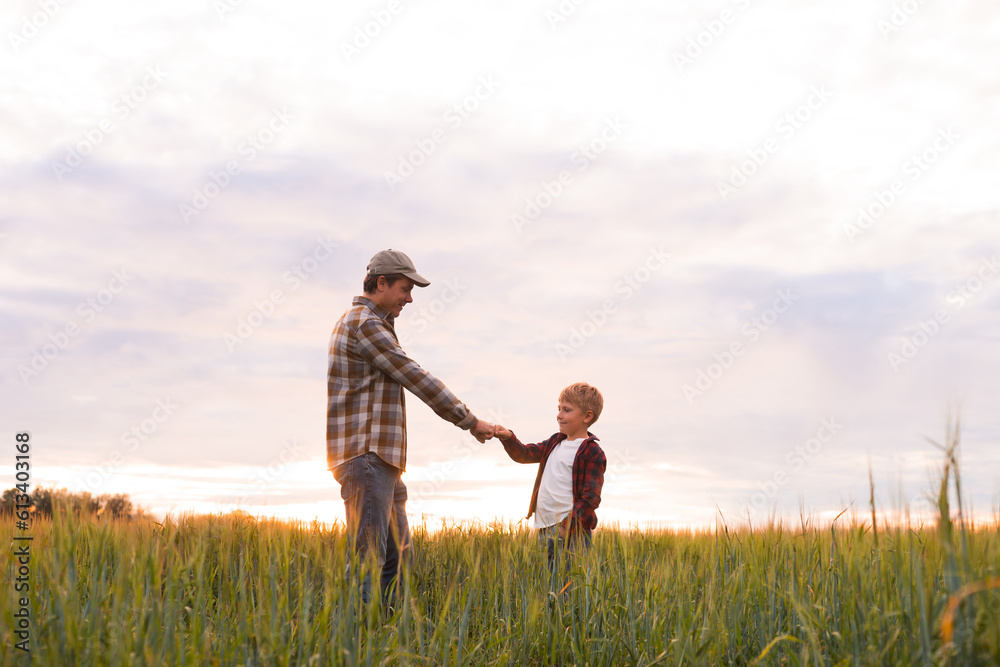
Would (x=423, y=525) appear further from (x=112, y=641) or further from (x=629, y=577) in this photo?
(x=112, y=641)

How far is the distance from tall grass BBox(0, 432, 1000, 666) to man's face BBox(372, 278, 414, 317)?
2108mm

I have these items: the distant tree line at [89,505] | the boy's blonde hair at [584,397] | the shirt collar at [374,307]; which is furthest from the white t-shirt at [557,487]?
the distant tree line at [89,505]

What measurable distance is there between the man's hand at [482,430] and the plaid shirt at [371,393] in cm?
18

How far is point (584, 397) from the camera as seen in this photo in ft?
20.7

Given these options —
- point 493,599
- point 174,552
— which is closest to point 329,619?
point 174,552

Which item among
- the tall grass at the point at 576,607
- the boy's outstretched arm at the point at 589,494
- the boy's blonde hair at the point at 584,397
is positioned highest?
the boy's blonde hair at the point at 584,397

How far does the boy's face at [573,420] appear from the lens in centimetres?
624

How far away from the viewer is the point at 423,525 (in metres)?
6.89

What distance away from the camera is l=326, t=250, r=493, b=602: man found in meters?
5.23

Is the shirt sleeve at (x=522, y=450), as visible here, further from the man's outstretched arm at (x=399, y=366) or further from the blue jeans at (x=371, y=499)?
the blue jeans at (x=371, y=499)

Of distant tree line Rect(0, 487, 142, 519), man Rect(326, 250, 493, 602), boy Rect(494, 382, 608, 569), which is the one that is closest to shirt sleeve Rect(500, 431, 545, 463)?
boy Rect(494, 382, 608, 569)

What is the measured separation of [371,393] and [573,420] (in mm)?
1824

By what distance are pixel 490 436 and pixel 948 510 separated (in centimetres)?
387

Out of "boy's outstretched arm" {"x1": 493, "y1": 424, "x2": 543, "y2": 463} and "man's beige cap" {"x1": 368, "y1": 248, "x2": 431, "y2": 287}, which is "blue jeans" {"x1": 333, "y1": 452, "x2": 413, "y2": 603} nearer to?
"boy's outstretched arm" {"x1": 493, "y1": 424, "x2": 543, "y2": 463}
